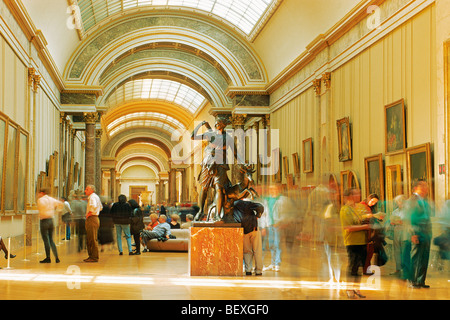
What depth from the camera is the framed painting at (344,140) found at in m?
17.1

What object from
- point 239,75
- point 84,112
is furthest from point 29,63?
point 239,75

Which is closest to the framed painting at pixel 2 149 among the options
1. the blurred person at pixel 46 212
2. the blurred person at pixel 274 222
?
the blurred person at pixel 46 212

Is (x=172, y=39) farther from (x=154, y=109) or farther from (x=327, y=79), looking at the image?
(x=154, y=109)

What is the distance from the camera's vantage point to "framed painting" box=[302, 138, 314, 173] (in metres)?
21.2

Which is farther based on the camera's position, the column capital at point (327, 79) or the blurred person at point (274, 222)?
the column capital at point (327, 79)

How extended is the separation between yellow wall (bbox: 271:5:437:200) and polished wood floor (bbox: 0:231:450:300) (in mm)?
3340

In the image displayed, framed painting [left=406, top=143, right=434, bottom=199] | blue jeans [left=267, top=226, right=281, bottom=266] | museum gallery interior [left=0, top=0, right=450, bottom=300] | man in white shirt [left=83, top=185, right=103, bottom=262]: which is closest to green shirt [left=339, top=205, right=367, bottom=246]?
museum gallery interior [left=0, top=0, right=450, bottom=300]

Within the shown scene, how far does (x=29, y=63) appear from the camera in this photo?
18.2 metres

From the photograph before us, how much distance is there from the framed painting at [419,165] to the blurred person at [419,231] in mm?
3143

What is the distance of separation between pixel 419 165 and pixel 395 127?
164 cm

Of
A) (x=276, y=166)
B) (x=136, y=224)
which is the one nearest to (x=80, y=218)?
(x=136, y=224)

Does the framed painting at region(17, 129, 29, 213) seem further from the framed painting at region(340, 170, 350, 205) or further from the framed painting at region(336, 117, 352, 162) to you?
the framed painting at region(336, 117, 352, 162)

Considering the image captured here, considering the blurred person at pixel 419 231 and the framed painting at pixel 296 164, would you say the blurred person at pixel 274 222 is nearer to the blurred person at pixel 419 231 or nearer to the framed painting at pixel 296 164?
the blurred person at pixel 419 231
